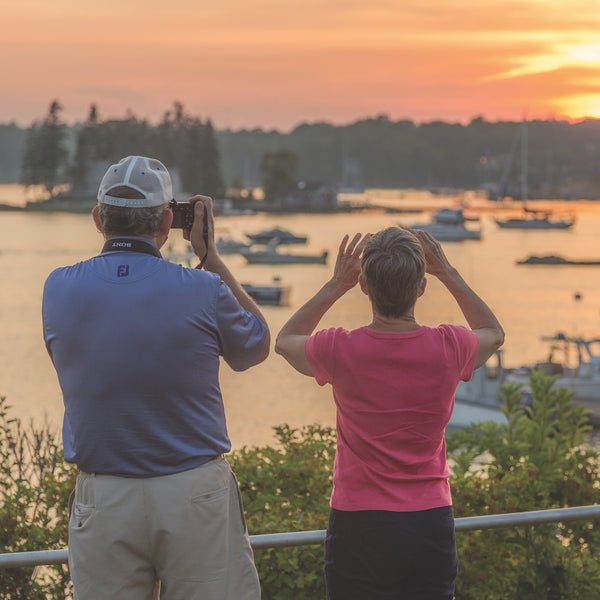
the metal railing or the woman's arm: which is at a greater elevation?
the woman's arm

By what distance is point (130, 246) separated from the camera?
2.96m

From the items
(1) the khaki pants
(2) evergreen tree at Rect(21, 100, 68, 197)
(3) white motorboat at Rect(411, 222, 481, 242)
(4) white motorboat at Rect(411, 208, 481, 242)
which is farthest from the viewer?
(2) evergreen tree at Rect(21, 100, 68, 197)

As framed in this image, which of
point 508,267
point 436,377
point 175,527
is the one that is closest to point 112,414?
point 175,527

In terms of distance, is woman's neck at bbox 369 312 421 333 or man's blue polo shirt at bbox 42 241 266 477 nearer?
man's blue polo shirt at bbox 42 241 266 477

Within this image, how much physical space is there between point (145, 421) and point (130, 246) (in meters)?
0.49

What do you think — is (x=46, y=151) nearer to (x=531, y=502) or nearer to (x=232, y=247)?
(x=232, y=247)

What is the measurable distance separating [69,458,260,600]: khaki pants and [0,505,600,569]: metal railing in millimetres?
479

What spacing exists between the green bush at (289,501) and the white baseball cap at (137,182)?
2097mm

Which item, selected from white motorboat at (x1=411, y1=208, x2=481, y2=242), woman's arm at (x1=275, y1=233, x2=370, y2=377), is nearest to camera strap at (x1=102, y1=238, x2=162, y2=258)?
woman's arm at (x1=275, y1=233, x2=370, y2=377)

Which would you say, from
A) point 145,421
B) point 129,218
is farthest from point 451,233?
point 145,421

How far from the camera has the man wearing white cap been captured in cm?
282

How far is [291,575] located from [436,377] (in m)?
1.93

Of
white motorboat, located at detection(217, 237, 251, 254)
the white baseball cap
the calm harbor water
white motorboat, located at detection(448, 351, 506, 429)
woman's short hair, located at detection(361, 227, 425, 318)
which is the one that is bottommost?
the calm harbor water

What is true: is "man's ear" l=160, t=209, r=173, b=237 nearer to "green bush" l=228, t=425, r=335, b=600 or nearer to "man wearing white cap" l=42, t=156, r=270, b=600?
"man wearing white cap" l=42, t=156, r=270, b=600
